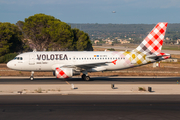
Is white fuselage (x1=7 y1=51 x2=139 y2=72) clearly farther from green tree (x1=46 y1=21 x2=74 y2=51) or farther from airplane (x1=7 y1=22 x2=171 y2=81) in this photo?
green tree (x1=46 y1=21 x2=74 y2=51)

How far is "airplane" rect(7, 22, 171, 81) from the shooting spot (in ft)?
120

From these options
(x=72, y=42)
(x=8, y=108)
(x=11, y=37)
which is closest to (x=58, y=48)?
(x=72, y=42)

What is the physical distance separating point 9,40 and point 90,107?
2577 inches

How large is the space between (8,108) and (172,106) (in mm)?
12721

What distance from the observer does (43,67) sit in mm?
36750

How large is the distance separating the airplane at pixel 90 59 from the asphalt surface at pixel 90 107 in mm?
12974

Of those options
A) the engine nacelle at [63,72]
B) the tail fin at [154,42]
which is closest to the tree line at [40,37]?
the tail fin at [154,42]

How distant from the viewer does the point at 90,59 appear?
123ft

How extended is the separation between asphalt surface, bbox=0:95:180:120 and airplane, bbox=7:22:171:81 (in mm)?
12974

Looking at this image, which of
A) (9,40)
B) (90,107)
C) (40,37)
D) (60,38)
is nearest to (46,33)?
(40,37)

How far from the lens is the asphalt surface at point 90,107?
1633 centimetres

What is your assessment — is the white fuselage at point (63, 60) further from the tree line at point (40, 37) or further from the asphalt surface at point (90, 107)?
the tree line at point (40, 37)

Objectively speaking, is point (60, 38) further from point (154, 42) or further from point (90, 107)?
point (90, 107)

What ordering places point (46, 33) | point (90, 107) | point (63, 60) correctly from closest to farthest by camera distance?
point (90, 107) < point (63, 60) < point (46, 33)
